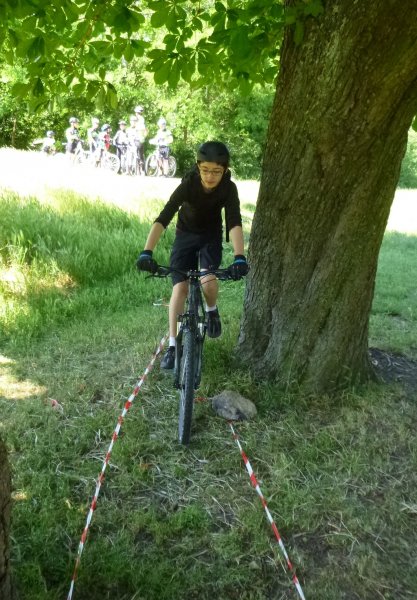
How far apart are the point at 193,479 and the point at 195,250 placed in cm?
181

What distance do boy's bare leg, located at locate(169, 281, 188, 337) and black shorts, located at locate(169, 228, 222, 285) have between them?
5cm

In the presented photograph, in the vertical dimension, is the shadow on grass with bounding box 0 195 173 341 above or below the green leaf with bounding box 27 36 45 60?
below

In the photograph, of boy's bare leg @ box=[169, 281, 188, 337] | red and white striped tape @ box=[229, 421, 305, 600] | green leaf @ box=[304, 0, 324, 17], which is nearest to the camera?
red and white striped tape @ box=[229, 421, 305, 600]

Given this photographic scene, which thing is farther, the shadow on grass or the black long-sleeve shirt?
the shadow on grass

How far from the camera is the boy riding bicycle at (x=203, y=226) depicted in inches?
154

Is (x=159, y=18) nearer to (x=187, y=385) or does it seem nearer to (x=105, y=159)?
(x=187, y=385)

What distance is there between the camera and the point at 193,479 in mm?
3498

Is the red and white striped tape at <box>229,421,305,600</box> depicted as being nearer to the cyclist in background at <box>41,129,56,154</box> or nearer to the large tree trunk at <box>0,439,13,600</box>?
the large tree trunk at <box>0,439,13,600</box>

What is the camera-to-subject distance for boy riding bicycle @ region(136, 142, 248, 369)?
3900 millimetres

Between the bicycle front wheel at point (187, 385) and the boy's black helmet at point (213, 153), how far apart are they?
49.5 inches

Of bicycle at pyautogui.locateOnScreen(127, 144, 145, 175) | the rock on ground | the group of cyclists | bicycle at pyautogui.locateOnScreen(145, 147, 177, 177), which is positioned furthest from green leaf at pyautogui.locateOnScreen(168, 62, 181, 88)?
bicycle at pyautogui.locateOnScreen(127, 144, 145, 175)

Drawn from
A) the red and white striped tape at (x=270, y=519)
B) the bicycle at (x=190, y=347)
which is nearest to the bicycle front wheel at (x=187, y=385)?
the bicycle at (x=190, y=347)

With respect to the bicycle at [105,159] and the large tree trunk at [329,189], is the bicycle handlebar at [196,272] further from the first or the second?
the bicycle at [105,159]

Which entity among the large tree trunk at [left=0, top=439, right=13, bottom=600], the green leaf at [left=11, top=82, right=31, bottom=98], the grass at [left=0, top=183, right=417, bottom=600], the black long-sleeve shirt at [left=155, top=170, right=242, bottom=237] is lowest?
the grass at [left=0, top=183, right=417, bottom=600]
